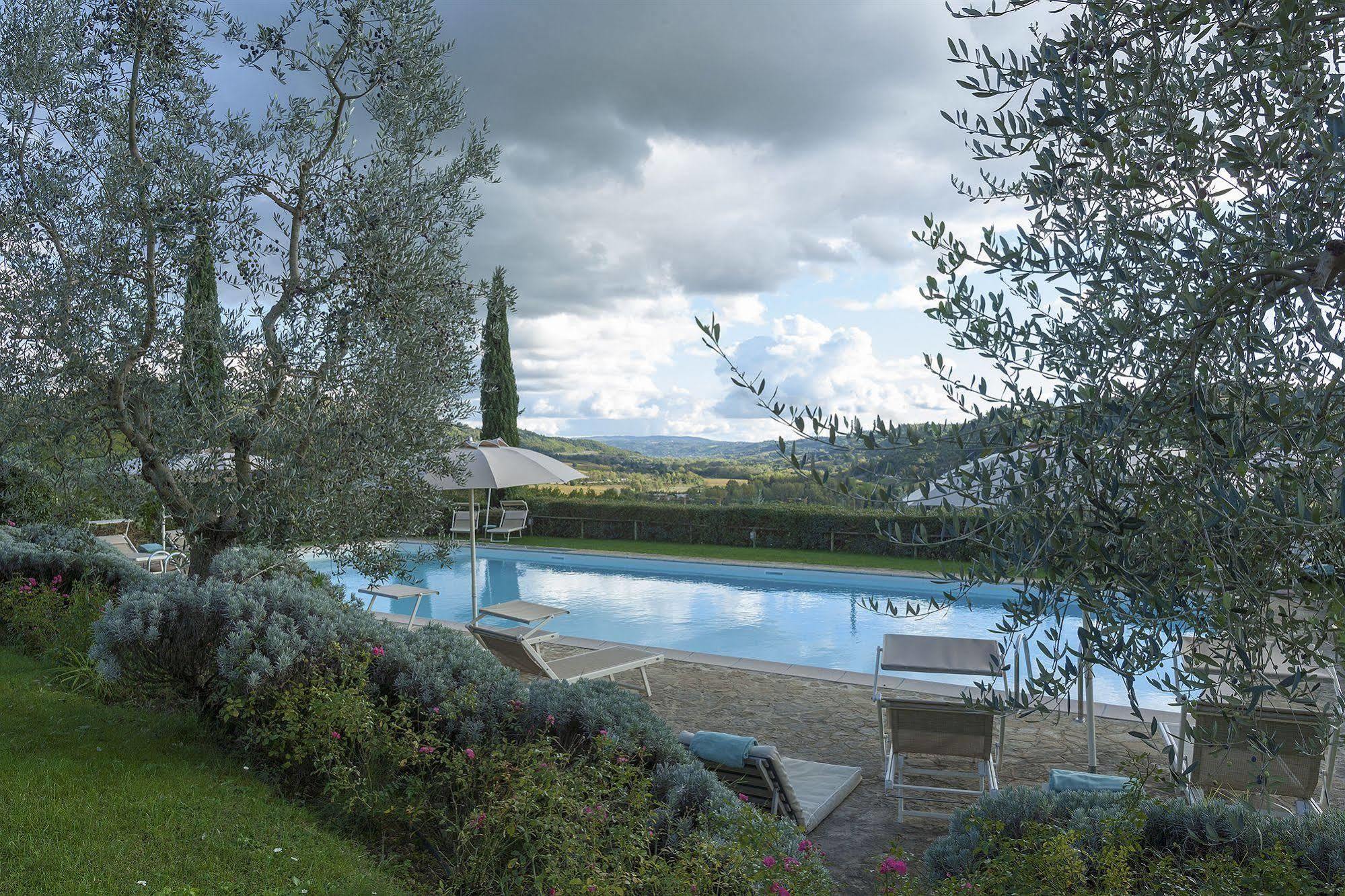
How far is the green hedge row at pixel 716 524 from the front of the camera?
18792 mm

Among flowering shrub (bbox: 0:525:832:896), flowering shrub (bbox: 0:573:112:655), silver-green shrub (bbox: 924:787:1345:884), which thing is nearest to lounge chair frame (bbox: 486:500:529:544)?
flowering shrub (bbox: 0:573:112:655)

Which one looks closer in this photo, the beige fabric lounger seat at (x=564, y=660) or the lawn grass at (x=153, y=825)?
the lawn grass at (x=153, y=825)

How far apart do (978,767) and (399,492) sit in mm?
4614

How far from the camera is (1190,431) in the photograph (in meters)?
1.86

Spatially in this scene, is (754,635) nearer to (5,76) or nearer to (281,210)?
(281,210)

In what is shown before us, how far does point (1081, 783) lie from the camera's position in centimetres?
420

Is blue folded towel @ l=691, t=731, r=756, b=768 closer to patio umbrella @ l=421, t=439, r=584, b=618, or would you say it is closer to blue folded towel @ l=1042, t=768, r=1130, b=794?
blue folded towel @ l=1042, t=768, r=1130, b=794

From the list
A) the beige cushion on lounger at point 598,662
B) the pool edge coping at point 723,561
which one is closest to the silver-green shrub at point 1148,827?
the beige cushion on lounger at point 598,662

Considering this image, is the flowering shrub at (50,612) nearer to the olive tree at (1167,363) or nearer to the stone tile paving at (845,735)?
the stone tile paving at (845,735)

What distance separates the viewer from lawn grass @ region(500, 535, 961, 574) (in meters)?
16.8

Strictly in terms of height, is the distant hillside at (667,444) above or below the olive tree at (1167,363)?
above

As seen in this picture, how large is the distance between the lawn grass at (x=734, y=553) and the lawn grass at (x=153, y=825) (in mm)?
12447

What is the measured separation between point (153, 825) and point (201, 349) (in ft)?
9.79

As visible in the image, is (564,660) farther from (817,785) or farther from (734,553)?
(734,553)
